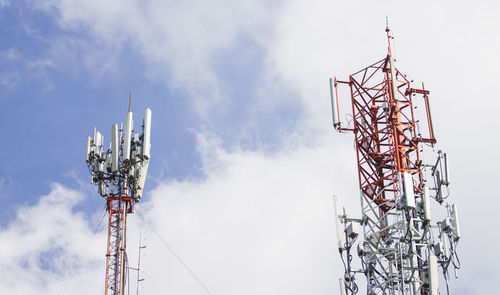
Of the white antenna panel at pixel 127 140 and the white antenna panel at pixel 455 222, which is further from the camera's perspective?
the white antenna panel at pixel 127 140

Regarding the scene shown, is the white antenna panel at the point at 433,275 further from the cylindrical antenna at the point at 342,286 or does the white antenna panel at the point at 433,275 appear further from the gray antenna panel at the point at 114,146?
the gray antenna panel at the point at 114,146

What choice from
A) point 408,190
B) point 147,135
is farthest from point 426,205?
point 147,135

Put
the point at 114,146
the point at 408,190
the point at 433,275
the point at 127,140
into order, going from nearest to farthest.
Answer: the point at 433,275 → the point at 408,190 → the point at 127,140 → the point at 114,146

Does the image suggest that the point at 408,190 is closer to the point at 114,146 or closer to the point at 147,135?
the point at 147,135

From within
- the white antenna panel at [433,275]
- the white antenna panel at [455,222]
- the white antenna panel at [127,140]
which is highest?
the white antenna panel at [127,140]

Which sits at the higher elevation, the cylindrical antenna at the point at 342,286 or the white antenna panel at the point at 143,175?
the white antenna panel at the point at 143,175

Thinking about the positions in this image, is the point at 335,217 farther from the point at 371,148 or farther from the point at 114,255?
the point at 114,255

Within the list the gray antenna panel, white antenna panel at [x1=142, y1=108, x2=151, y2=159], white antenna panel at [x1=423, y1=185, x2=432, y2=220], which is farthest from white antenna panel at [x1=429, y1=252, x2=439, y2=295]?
the gray antenna panel

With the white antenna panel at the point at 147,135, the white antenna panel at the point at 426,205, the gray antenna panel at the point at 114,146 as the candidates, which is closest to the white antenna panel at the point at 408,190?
the white antenna panel at the point at 426,205

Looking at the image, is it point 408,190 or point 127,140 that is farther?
point 127,140

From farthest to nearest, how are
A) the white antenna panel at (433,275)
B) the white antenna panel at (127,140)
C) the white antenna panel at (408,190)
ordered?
the white antenna panel at (127,140) → the white antenna panel at (408,190) → the white antenna panel at (433,275)

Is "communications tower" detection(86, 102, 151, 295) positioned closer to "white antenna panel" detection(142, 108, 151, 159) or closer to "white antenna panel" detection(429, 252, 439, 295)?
"white antenna panel" detection(142, 108, 151, 159)

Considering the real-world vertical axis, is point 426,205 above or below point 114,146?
below

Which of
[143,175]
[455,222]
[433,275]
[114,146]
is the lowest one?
[433,275]
